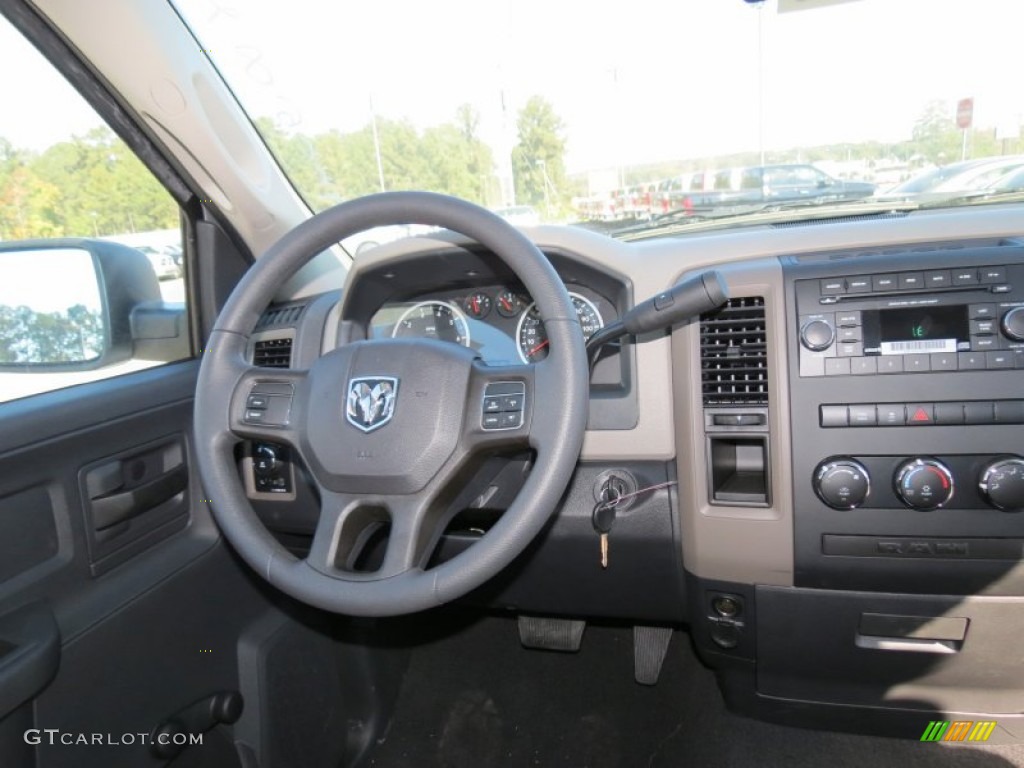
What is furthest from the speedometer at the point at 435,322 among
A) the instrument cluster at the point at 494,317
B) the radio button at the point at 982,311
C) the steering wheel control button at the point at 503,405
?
the radio button at the point at 982,311

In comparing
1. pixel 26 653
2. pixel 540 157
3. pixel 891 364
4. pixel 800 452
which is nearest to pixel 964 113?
pixel 891 364

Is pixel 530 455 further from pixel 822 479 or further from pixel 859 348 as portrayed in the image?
pixel 859 348

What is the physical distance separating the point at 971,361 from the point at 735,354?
1.61 feet

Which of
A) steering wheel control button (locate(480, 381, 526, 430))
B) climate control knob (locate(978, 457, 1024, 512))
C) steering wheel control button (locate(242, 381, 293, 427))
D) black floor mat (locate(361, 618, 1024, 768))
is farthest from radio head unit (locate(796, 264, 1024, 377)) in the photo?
black floor mat (locate(361, 618, 1024, 768))

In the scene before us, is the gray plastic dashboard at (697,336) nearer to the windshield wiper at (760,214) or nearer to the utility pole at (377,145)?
the windshield wiper at (760,214)

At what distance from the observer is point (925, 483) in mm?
1568

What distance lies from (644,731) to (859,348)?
1.47m

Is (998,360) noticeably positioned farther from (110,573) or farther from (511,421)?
(110,573)

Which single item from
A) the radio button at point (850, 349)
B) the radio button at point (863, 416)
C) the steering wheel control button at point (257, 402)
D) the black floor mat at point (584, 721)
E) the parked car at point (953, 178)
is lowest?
the black floor mat at point (584, 721)

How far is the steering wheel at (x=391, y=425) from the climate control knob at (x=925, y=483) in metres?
0.82

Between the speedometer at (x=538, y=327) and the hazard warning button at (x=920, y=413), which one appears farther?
the speedometer at (x=538, y=327)

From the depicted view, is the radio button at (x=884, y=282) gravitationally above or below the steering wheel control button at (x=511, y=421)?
above

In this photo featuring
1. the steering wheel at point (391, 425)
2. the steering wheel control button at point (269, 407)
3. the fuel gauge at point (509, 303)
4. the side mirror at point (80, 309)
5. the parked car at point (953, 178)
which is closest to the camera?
the steering wheel at point (391, 425)

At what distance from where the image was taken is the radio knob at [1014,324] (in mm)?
1497
